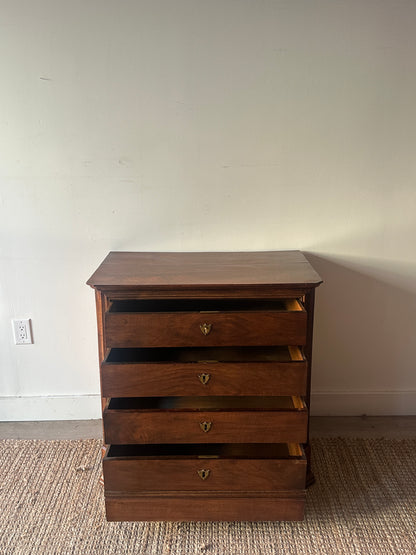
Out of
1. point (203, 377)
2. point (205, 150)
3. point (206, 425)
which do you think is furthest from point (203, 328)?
point (205, 150)

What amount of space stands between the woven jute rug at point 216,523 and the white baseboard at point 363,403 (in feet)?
0.70

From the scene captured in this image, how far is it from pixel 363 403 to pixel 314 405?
209 mm

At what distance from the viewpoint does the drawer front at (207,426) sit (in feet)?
4.51

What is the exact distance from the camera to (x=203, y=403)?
152cm

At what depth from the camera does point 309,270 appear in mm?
1518

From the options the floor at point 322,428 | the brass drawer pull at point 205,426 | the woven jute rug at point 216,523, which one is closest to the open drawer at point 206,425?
the brass drawer pull at point 205,426

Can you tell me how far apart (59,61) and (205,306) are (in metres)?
0.98

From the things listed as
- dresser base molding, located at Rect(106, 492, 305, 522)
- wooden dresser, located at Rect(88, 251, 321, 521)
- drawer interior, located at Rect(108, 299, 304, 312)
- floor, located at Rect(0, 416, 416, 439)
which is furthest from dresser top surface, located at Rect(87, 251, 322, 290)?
floor, located at Rect(0, 416, 416, 439)

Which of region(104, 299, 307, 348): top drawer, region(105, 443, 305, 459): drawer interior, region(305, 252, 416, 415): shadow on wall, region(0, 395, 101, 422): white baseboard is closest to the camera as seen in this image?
region(104, 299, 307, 348): top drawer

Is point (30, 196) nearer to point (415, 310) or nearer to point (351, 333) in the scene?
point (351, 333)

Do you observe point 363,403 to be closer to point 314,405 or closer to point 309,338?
point 314,405

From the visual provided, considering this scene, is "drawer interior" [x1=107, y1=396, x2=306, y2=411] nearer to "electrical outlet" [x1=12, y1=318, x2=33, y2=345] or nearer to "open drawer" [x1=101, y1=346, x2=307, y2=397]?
"open drawer" [x1=101, y1=346, x2=307, y2=397]

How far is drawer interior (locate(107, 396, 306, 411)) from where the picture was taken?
1451 mm

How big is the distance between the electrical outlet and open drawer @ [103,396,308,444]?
649 millimetres
